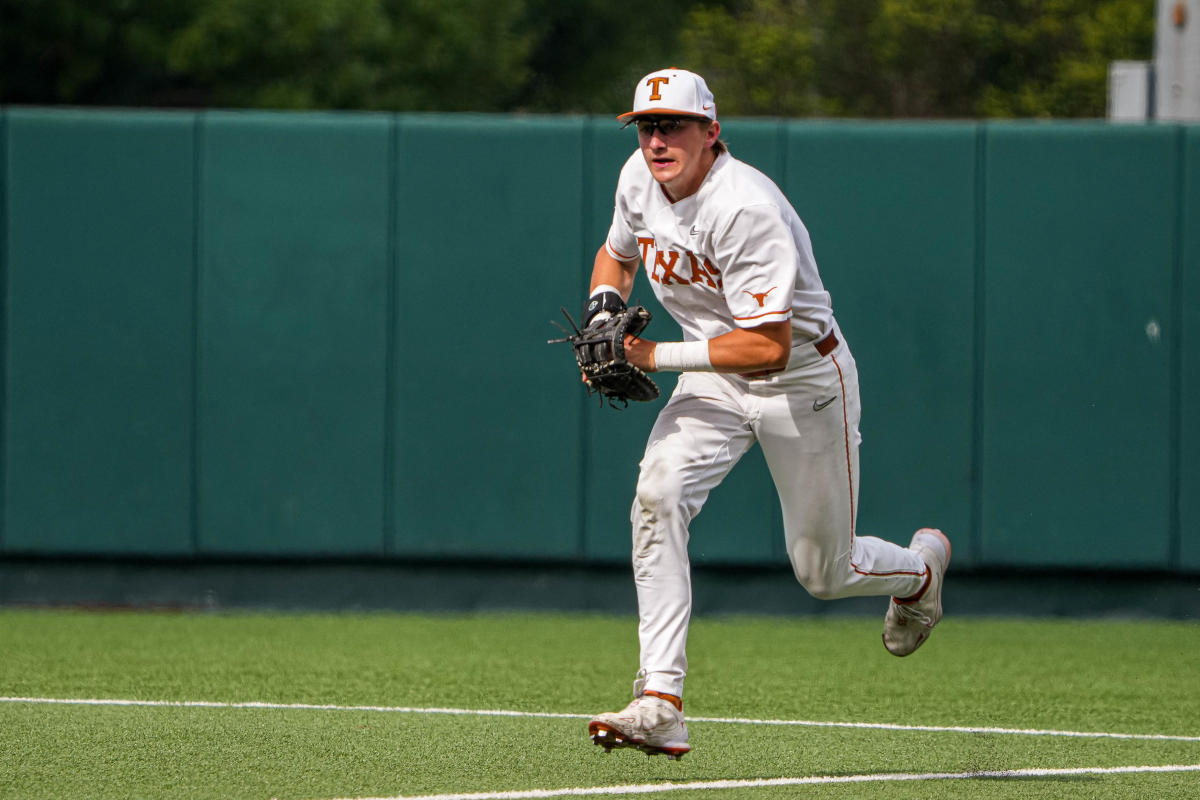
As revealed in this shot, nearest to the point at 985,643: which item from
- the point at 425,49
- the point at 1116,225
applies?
the point at 1116,225

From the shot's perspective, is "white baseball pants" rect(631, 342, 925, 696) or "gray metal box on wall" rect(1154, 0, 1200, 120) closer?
"white baseball pants" rect(631, 342, 925, 696)

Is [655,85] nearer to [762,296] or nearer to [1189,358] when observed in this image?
[762,296]

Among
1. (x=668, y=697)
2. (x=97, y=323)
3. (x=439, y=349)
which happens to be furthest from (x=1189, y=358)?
(x=97, y=323)

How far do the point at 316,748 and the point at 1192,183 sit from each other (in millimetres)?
5590

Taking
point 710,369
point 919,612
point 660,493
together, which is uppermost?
point 710,369

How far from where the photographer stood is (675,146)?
15.6 feet

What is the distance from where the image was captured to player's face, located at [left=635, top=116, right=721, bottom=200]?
4.76 m

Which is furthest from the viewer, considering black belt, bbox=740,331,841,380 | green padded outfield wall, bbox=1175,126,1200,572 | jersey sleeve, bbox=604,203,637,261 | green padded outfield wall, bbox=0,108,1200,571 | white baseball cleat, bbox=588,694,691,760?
green padded outfield wall, bbox=0,108,1200,571

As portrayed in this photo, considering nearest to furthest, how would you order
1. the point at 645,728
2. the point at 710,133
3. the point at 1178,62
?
1. the point at 645,728
2. the point at 710,133
3. the point at 1178,62

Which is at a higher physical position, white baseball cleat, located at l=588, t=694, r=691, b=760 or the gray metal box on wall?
the gray metal box on wall

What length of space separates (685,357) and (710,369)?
8 cm

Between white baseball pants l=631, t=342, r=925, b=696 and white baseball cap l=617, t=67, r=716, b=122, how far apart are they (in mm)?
835

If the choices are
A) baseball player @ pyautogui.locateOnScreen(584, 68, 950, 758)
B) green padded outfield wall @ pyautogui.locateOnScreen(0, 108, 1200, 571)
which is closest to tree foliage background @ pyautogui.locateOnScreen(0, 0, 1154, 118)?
green padded outfield wall @ pyautogui.locateOnScreen(0, 108, 1200, 571)

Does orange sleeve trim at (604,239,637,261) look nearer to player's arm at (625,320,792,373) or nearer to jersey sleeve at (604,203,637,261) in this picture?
jersey sleeve at (604,203,637,261)
